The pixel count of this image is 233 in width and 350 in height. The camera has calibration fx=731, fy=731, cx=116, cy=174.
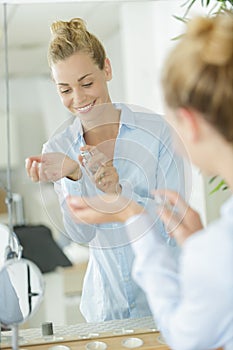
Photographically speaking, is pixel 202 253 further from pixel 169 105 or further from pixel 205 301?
pixel 169 105

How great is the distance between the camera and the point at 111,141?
128 cm

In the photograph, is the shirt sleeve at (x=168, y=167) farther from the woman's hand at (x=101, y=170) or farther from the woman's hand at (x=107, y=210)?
the woman's hand at (x=107, y=210)

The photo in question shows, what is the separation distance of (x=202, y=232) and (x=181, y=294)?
8 centimetres

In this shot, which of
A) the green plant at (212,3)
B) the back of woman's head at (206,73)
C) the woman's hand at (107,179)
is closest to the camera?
the back of woman's head at (206,73)

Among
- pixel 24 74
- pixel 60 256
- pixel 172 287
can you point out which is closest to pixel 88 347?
pixel 60 256

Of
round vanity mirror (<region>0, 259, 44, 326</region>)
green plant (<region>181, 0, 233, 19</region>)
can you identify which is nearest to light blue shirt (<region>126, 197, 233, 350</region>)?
round vanity mirror (<region>0, 259, 44, 326</region>)

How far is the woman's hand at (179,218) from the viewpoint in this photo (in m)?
0.95

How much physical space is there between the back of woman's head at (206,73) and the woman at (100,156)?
445 millimetres

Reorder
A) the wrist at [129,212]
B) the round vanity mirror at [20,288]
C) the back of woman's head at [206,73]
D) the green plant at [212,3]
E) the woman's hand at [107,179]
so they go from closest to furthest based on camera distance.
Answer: the back of woman's head at [206,73], the wrist at [129,212], the round vanity mirror at [20,288], the woman's hand at [107,179], the green plant at [212,3]

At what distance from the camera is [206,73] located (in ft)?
2.51

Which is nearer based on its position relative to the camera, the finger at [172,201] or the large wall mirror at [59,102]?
the finger at [172,201]

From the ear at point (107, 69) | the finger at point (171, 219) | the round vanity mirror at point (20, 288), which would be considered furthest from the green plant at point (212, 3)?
the round vanity mirror at point (20, 288)

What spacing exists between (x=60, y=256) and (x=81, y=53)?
50 centimetres

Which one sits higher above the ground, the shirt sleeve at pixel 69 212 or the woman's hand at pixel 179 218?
the shirt sleeve at pixel 69 212
